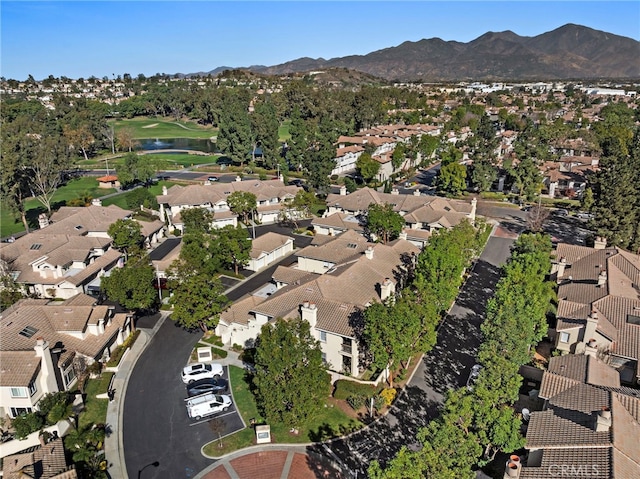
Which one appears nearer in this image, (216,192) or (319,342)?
(319,342)

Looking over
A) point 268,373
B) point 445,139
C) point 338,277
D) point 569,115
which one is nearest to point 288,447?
point 268,373

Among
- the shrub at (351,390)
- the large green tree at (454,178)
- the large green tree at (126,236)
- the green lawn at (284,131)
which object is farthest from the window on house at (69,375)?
the green lawn at (284,131)

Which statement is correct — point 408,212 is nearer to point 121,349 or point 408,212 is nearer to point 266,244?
point 266,244

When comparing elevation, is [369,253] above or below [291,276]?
above

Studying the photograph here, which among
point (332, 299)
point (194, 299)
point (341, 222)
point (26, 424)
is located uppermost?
point (332, 299)

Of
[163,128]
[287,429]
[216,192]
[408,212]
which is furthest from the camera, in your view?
[163,128]

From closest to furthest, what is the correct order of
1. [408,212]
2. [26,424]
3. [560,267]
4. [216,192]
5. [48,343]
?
1. [26,424]
2. [48,343]
3. [560,267]
4. [408,212]
5. [216,192]

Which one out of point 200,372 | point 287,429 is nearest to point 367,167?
point 200,372
